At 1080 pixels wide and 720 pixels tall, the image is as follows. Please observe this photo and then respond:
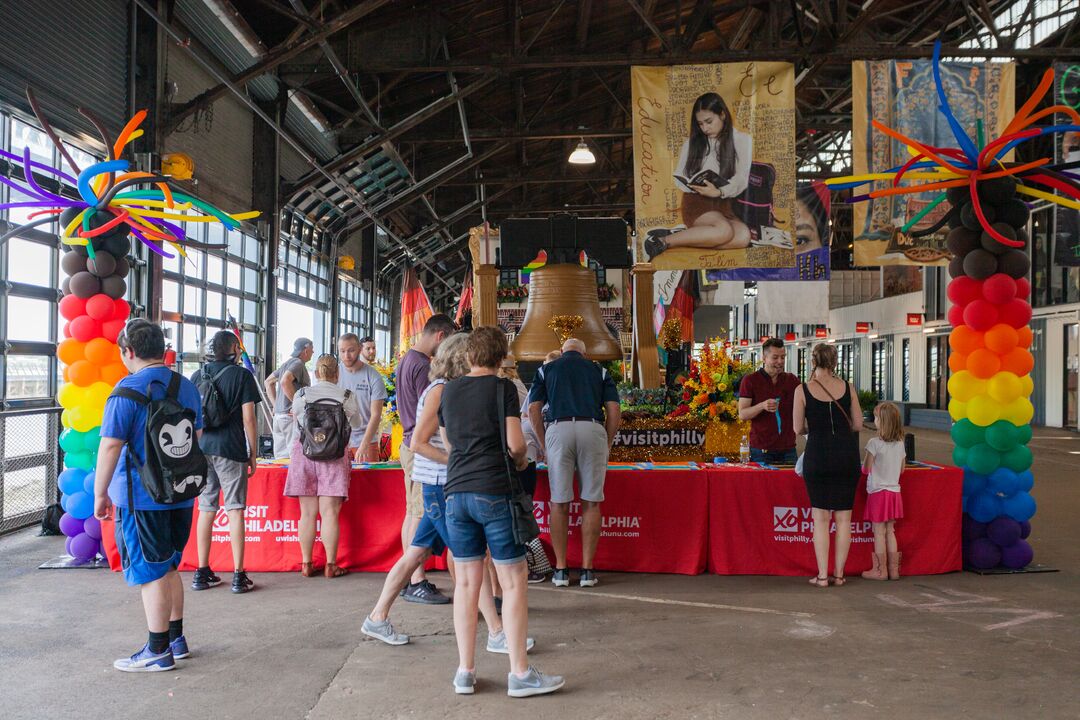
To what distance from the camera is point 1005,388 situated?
6.17 meters

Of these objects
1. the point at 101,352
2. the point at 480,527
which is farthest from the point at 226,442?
the point at 480,527

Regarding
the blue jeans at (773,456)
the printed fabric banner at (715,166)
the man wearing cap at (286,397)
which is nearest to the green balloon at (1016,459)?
the blue jeans at (773,456)

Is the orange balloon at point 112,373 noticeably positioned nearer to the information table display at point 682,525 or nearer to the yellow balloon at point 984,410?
the information table display at point 682,525

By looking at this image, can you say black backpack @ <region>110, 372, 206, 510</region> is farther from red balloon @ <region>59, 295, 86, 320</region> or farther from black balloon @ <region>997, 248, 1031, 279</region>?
black balloon @ <region>997, 248, 1031, 279</region>

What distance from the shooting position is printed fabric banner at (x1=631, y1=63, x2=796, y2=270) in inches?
324

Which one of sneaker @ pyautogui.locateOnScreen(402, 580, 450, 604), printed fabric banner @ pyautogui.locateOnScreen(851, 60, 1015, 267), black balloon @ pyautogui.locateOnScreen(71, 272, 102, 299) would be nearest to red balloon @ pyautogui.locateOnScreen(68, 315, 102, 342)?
black balloon @ pyautogui.locateOnScreen(71, 272, 102, 299)

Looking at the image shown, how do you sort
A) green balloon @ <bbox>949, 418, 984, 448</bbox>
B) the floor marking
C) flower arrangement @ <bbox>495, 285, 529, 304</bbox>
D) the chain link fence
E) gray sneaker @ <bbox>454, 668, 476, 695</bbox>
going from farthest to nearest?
flower arrangement @ <bbox>495, 285, 529, 304</bbox>
the chain link fence
green balloon @ <bbox>949, 418, 984, 448</bbox>
the floor marking
gray sneaker @ <bbox>454, 668, 476, 695</bbox>

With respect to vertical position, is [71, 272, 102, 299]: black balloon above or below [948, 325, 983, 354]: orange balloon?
above

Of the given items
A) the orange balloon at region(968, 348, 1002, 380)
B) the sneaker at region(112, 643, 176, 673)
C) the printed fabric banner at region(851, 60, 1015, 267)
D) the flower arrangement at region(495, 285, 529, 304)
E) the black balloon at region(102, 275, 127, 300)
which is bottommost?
the sneaker at region(112, 643, 176, 673)

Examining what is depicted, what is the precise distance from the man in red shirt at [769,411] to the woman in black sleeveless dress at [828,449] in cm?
105

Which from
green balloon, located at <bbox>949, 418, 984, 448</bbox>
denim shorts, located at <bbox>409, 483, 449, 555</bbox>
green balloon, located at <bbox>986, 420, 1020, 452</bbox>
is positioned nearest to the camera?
denim shorts, located at <bbox>409, 483, 449, 555</bbox>

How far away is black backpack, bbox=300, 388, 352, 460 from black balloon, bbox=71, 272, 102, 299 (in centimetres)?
166

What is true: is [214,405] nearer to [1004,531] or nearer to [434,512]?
[434,512]

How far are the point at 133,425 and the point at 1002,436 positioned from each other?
545 centimetres
